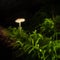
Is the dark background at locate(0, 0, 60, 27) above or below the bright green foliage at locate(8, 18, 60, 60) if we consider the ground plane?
above

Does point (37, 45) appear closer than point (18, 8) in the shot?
Yes

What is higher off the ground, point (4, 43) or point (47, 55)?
point (4, 43)

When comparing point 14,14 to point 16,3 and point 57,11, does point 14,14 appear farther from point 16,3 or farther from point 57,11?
point 57,11

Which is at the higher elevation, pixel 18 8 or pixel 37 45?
pixel 18 8

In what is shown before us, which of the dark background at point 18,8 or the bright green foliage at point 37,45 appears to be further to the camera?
the dark background at point 18,8

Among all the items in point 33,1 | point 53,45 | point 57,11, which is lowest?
point 53,45

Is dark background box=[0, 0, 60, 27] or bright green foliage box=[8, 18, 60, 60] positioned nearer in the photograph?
bright green foliage box=[8, 18, 60, 60]

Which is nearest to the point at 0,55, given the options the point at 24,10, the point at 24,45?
the point at 24,45

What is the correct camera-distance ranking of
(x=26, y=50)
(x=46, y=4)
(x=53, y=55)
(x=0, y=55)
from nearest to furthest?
(x=53, y=55), (x=26, y=50), (x=0, y=55), (x=46, y=4)

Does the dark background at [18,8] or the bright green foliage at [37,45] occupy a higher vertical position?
the dark background at [18,8]

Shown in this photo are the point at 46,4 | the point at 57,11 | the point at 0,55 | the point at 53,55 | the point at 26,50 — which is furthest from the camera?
the point at 46,4

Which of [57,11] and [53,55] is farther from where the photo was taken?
[57,11]
